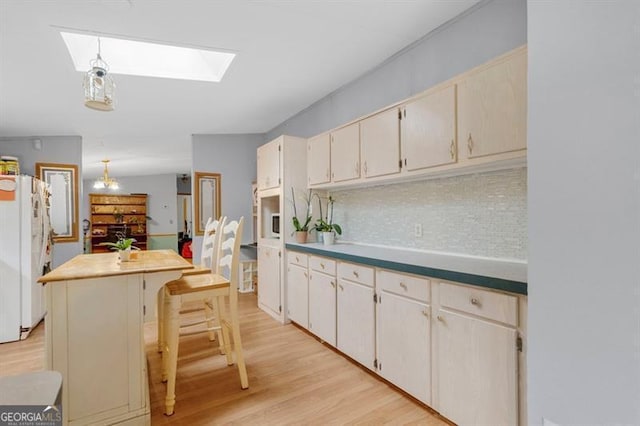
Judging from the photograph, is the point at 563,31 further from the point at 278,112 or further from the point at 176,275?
the point at 278,112

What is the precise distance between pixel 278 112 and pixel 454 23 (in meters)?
2.63

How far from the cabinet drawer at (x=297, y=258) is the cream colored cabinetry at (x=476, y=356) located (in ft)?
5.39

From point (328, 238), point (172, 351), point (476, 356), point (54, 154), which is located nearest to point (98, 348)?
point (172, 351)

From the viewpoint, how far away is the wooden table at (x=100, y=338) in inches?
66.1

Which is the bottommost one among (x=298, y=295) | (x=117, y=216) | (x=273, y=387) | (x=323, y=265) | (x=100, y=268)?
(x=273, y=387)

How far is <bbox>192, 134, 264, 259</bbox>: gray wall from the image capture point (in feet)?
17.1

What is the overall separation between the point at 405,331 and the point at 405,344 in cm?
9

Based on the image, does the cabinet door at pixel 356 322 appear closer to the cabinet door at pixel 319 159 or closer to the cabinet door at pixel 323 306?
the cabinet door at pixel 323 306

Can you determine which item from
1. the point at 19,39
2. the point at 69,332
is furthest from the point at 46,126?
the point at 69,332

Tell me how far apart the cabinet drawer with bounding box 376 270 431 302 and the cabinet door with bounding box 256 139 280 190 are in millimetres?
1913

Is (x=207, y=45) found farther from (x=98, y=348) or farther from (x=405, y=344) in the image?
(x=405, y=344)

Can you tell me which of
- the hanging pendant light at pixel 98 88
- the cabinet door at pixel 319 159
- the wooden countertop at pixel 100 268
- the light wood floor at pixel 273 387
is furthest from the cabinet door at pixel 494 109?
the hanging pendant light at pixel 98 88

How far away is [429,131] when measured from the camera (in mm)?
2156

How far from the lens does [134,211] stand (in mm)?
10000
